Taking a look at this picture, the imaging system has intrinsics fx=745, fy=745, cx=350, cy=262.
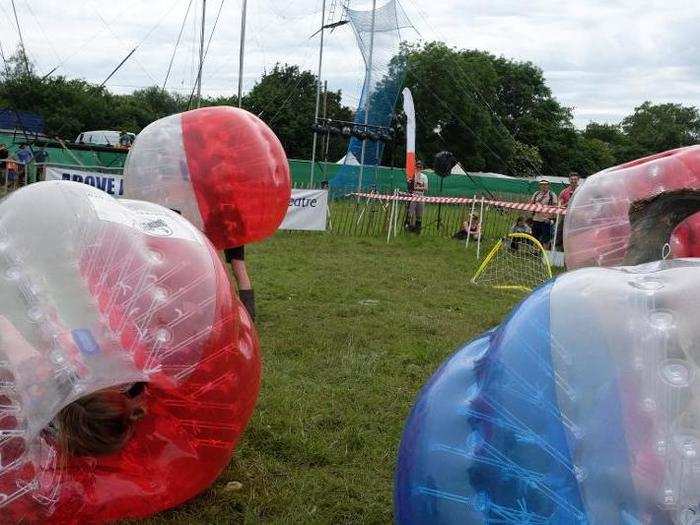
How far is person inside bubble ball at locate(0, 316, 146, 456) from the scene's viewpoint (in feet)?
8.47

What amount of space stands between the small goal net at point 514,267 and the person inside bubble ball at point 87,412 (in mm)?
7473

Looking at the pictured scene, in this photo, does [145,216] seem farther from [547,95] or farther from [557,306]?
[547,95]

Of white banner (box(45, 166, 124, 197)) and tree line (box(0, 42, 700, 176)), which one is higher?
tree line (box(0, 42, 700, 176))

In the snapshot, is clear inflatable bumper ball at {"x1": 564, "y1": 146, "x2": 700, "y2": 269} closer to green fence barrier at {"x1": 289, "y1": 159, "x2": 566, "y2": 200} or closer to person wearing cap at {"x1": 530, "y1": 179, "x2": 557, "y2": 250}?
person wearing cap at {"x1": 530, "y1": 179, "x2": 557, "y2": 250}

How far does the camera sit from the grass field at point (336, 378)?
349 cm

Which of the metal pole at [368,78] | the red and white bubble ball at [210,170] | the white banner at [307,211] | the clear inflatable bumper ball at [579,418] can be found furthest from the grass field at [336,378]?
the metal pole at [368,78]

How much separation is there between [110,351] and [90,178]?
12.2 m

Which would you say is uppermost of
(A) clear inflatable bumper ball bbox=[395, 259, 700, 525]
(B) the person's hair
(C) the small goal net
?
(A) clear inflatable bumper ball bbox=[395, 259, 700, 525]

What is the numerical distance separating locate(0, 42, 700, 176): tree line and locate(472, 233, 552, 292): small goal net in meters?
23.8

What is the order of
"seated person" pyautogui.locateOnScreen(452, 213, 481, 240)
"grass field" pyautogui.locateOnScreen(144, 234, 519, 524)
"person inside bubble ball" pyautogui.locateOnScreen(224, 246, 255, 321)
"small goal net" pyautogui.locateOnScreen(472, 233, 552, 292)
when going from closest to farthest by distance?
"grass field" pyautogui.locateOnScreen(144, 234, 519, 524) → "person inside bubble ball" pyautogui.locateOnScreen(224, 246, 255, 321) → "small goal net" pyautogui.locateOnScreen(472, 233, 552, 292) → "seated person" pyautogui.locateOnScreen(452, 213, 481, 240)

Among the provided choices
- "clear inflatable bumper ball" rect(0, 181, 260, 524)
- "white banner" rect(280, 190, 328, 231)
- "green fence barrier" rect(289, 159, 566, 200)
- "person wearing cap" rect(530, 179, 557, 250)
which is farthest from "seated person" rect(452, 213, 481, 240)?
"clear inflatable bumper ball" rect(0, 181, 260, 524)

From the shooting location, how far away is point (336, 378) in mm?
5254

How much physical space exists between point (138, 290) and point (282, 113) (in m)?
45.1

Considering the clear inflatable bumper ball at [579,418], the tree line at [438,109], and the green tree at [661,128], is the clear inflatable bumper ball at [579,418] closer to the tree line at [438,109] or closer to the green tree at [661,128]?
the tree line at [438,109]
